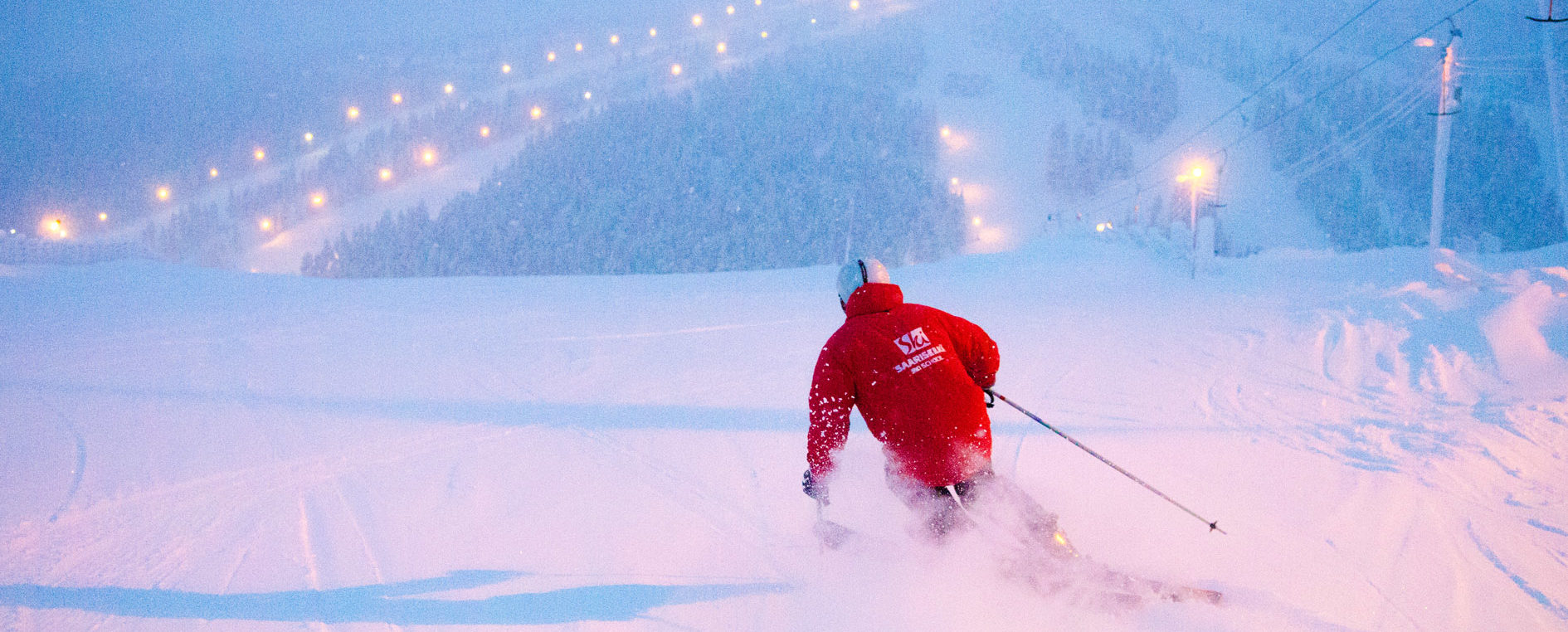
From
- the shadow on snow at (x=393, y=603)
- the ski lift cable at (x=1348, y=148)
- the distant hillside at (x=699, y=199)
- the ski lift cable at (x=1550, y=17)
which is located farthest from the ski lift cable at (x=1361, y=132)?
the shadow on snow at (x=393, y=603)

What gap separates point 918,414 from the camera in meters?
2.69

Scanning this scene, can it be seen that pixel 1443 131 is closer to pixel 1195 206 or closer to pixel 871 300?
pixel 1195 206

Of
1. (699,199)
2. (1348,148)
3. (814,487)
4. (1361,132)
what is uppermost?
(1361,132)

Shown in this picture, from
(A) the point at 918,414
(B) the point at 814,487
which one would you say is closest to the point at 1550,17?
(A) the point at 918,414

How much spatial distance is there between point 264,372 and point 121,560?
5.54 m

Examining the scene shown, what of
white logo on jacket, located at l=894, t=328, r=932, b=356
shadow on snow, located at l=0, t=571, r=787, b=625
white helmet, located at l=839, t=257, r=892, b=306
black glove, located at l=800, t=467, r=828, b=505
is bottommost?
shadow on snow, located at l=0, t=571, r=787, b=625

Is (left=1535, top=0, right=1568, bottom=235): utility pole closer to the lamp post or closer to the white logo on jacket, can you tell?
the lamp post

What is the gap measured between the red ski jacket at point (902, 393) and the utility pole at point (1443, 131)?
1553 centimetres

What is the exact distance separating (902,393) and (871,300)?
40 centimetres

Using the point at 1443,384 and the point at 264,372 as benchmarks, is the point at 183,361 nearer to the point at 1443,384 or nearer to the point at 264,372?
the point at 264,372

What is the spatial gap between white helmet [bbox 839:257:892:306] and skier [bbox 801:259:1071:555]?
3.0 inches

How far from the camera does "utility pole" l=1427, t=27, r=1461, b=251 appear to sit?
1350cm

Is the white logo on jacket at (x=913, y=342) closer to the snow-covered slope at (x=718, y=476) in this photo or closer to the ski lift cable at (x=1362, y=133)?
the snow-covered slope at (x=718, y=476)

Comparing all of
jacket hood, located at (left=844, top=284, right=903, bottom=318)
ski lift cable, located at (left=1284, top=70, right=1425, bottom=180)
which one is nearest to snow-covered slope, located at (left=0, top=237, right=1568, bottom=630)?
jacket hood, located at (left=844, top=284, right=903, bottom=318)
